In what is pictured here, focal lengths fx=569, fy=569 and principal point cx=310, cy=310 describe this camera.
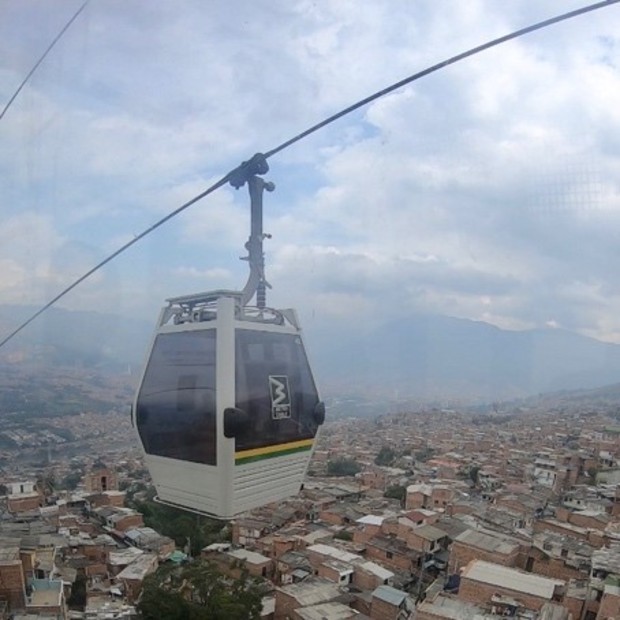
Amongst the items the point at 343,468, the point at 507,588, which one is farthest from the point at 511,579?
the point at 343,468

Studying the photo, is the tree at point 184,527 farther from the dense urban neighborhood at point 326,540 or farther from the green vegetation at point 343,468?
the green vegetation at point 343,468

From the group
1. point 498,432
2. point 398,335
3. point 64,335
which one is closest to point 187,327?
point 64,335

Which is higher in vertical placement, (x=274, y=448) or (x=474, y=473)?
(x=274, y=448)

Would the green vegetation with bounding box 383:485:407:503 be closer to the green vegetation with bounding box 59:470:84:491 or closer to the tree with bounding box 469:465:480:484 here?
the tree with bounding box 469:465:480:484

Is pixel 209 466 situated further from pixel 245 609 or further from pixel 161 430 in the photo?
pixel 245 609

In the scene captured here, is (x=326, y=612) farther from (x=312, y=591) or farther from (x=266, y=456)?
(x=266, y=456)
